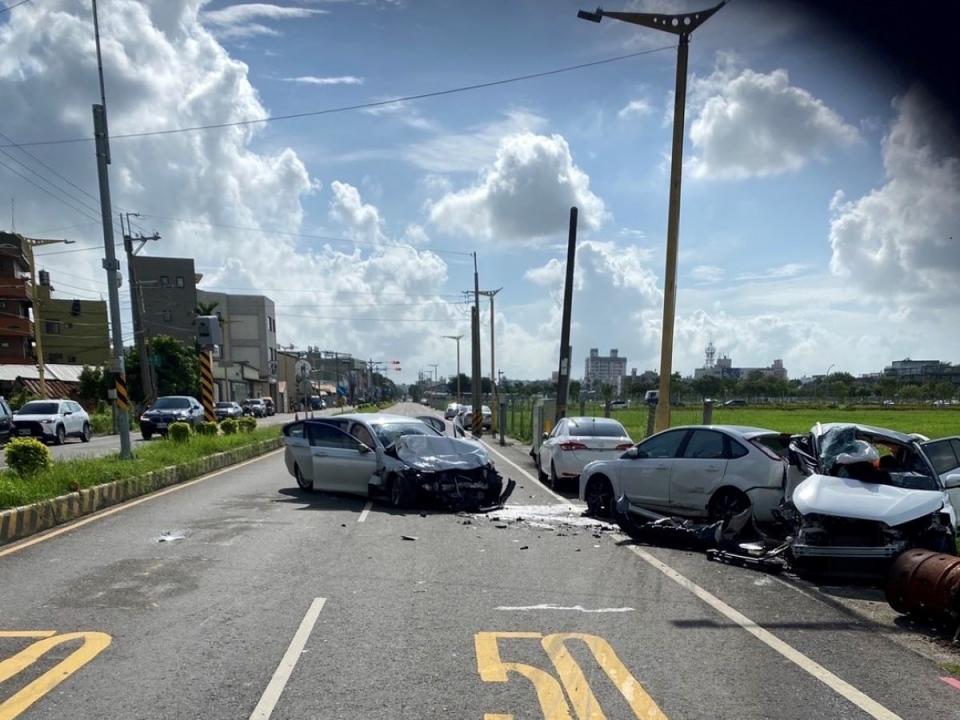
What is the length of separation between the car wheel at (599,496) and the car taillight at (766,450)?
2.70m

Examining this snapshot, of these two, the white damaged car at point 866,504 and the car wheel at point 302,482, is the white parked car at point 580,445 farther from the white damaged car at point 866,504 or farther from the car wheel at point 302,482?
the white damaged car at point 866,504

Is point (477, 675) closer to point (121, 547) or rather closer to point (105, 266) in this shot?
point (121, 547)

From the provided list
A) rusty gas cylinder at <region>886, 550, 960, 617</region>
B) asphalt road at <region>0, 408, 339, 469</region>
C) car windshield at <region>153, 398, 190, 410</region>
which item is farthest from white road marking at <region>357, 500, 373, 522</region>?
car windshield at <region>153, 398, 190, 410</region>

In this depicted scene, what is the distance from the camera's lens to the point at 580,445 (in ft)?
50.2

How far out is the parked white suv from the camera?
29.1m

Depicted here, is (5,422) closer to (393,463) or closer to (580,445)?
(393,463)

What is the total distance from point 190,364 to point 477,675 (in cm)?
5758

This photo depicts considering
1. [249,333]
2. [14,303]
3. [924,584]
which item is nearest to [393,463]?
[924,584]

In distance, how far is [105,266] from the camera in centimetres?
1686

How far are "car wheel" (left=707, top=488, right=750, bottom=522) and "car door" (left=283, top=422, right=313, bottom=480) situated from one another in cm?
748

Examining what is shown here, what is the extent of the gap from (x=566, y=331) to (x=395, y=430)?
41.4 feet

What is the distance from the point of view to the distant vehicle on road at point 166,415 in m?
31.5

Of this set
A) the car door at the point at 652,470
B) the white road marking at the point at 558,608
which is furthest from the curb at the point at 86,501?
the car door at the point at 652,470

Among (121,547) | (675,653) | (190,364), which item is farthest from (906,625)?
(190,364)
